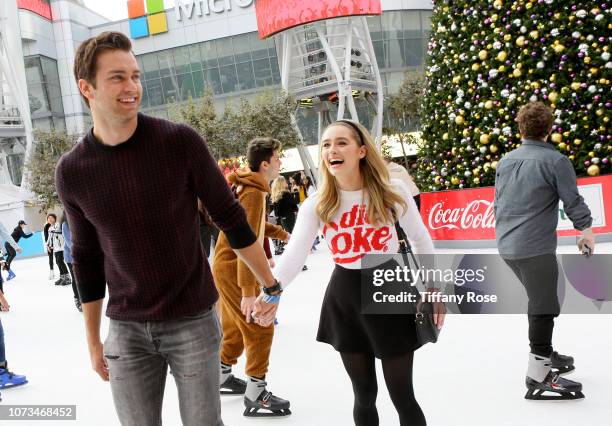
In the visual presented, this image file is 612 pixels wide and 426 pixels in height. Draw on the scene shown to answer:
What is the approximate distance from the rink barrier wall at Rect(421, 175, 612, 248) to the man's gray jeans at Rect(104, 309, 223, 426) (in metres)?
8.98

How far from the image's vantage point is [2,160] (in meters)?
37.6

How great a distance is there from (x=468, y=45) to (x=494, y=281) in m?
7.03

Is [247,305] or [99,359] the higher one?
[99,359]

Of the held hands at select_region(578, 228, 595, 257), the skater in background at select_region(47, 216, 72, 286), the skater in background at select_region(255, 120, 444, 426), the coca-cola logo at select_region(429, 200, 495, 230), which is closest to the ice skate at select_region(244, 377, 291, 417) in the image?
the skater in background at select_region(255, 120, 444, 426)

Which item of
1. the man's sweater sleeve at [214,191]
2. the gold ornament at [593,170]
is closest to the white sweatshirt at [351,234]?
the man's sweater sleeve at [214,191]

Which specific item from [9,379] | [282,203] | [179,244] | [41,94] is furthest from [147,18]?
[179,244]

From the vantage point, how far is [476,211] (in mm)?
11109

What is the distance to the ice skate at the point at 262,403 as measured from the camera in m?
3.88

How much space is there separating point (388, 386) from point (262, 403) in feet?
5.00

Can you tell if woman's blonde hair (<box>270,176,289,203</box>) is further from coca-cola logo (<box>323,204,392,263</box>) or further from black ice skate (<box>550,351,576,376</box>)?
coca-cola logo (<box>323,204,392,263</box>)

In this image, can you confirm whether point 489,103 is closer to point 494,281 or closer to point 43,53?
point 494,281

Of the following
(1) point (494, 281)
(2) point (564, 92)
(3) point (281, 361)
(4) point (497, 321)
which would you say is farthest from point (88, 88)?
(2) point (564, 92)

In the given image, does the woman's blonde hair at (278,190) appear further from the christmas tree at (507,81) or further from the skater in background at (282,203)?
the christmas tree at (507,81)

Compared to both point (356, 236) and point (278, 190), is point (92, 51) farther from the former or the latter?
point (278, 190)
